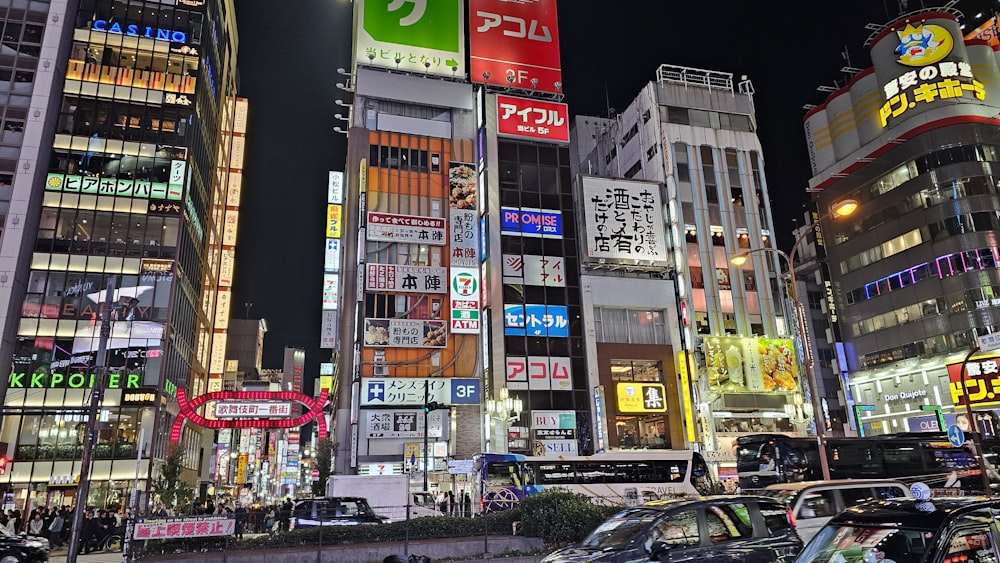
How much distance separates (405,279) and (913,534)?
1728 inches

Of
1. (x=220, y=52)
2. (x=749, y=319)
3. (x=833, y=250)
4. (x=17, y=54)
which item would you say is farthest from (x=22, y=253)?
(x=833, y=250)

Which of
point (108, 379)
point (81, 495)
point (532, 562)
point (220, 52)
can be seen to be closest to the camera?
point (532, 562)

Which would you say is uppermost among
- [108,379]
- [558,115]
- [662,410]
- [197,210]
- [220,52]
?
Answer: [220,52]

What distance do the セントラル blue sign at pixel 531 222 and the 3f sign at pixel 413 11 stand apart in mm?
19822

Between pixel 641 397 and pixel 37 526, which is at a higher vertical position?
pixel 641 397

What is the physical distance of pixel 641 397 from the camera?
51.2m

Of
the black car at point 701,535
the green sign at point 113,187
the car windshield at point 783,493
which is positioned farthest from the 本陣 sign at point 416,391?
the black car at point 701,535

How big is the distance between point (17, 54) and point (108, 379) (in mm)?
26444

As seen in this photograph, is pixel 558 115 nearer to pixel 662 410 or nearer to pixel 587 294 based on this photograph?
pixel 587 294

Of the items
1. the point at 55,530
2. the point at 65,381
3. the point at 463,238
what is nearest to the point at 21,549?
the point at 55,530

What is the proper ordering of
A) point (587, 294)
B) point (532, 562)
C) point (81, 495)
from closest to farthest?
point (532, 562), point (81, 495), point (587, 294)

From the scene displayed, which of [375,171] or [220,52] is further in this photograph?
[220,52]

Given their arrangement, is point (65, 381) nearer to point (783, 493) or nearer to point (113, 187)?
point (113, 187)

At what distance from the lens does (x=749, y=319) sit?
54.5 m
